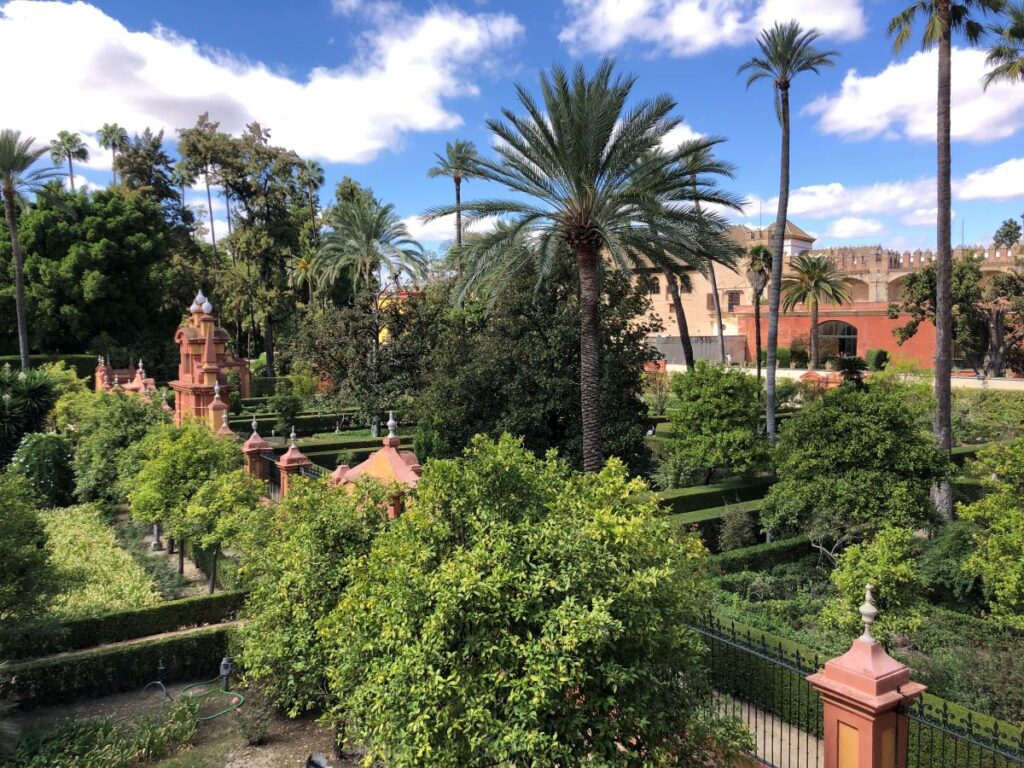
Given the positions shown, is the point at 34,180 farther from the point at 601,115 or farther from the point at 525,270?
the point at 601,115

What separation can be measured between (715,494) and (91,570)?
12.9 m

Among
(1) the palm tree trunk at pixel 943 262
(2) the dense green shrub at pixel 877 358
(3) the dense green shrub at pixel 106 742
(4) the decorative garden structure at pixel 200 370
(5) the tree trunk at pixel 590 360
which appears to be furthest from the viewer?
(2) the dense green shrub at pixel 877 358

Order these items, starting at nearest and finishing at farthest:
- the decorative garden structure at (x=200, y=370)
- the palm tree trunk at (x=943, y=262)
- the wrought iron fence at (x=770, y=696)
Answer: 1. the wrought iron fence at (x=770, y=696)
2. the palm tree trunk at (x=943, y=262)
3. the decorative garden structure at (x=200, y=370)

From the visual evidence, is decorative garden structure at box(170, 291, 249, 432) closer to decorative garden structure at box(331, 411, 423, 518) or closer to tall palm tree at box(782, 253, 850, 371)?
decorative garden structure at box(331, 411, 423, 518)

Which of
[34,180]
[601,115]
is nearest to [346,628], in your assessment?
[601,115]

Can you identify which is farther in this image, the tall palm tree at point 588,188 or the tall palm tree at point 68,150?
the tall palm tree at point 68,150

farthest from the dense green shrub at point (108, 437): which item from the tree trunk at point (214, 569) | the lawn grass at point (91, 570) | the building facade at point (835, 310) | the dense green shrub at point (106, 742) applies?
the building facade at point (835, 310)

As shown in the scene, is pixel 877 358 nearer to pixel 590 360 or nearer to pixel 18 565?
pixel 590 360

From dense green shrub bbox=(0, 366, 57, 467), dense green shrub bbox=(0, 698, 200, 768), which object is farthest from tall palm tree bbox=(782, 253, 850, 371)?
dense green shrub bbox=(0, 698, 200, 768)

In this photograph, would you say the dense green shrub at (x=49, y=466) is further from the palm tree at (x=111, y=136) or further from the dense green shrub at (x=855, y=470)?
the palm tree at (x=111, y=136)

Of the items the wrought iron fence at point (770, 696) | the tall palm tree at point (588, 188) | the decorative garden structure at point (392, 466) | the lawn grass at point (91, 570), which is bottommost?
the wrought iron fence at point (770, 696)

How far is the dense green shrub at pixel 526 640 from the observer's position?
4.19 metres

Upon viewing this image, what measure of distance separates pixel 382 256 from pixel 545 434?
13409 mm

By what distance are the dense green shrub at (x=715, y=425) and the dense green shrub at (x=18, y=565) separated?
13.4 metres
